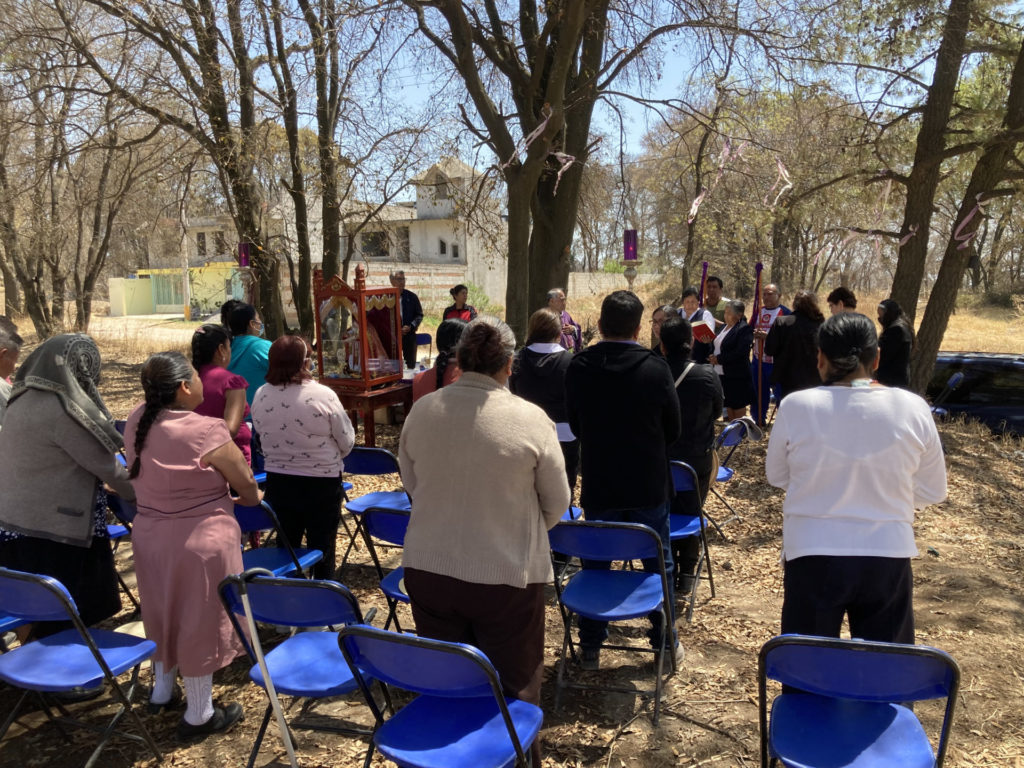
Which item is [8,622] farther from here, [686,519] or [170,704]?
[686,519]

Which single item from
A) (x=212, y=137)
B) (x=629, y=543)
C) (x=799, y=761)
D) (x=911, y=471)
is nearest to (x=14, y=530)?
(x=629, y=543)

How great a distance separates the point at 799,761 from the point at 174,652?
2.40m

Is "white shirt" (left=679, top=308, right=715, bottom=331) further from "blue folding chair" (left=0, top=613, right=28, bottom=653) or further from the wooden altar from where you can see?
"blue folding chair" (left=0, top=613, right=28, bottom=653)

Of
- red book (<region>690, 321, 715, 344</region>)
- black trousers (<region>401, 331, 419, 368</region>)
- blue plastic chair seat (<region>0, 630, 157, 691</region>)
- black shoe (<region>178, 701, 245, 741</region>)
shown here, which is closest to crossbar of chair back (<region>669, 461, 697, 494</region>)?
black shoe (<region>178, 701, 245, 741</region>)

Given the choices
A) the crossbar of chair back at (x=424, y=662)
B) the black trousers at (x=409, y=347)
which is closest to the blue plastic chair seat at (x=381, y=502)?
the crossbar of chair back at (x=424, y=662)

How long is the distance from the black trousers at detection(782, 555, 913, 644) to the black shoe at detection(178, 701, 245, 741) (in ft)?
7.49

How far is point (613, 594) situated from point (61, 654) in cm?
224

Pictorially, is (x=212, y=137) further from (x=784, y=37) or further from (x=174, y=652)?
(x=174, y=652)

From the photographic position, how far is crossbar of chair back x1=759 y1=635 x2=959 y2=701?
6.79 ft

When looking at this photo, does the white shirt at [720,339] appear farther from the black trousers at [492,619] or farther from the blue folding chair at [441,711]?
the blue folding chair at [441,711]

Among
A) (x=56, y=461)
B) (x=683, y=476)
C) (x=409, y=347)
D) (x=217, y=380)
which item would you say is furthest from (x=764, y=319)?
(x=56, y=461)

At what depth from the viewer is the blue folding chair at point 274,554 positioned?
3.70m

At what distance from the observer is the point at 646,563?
372cm

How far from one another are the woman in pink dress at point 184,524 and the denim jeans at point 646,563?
159 cm
